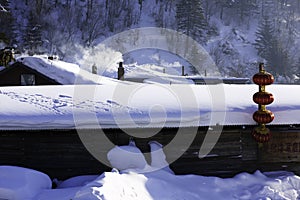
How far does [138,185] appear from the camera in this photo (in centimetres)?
616

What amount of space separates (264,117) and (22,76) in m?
13.1

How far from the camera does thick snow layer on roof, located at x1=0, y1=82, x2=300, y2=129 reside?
675 centimetres

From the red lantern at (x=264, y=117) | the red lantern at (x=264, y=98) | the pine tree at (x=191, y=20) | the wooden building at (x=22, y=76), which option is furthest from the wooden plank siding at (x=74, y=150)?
Answer: the pine tree at (x=191, y=20)

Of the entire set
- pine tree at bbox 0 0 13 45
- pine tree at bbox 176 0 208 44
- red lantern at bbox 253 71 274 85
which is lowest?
red lantern at bbox 253 71 274 85

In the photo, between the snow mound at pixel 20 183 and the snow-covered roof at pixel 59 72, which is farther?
the snow-covered roof at pixel 59 72

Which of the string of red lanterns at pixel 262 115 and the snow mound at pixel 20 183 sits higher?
the string of red lanterns at pixel 262 115

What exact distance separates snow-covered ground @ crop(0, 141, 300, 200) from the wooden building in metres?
9.93

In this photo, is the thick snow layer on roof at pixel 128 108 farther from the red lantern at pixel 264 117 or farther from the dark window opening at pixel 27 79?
the dark window opening at pixel 27 79

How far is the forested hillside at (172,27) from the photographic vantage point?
159 ft

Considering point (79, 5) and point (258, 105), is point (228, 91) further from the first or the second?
point (79, 5)

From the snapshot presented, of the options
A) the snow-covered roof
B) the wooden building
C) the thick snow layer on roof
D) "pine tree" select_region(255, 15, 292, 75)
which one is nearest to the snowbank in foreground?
the thick snow layer on roof

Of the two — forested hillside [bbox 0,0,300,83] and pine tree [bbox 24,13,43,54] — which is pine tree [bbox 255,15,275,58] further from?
pine tree [bbox 24,13,43,54]

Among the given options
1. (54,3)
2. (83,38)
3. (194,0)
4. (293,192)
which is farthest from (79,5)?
(293,192)

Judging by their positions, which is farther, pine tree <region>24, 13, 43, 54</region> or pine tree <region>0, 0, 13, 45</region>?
pine tree <region>0, 0, 13, 45</region>
